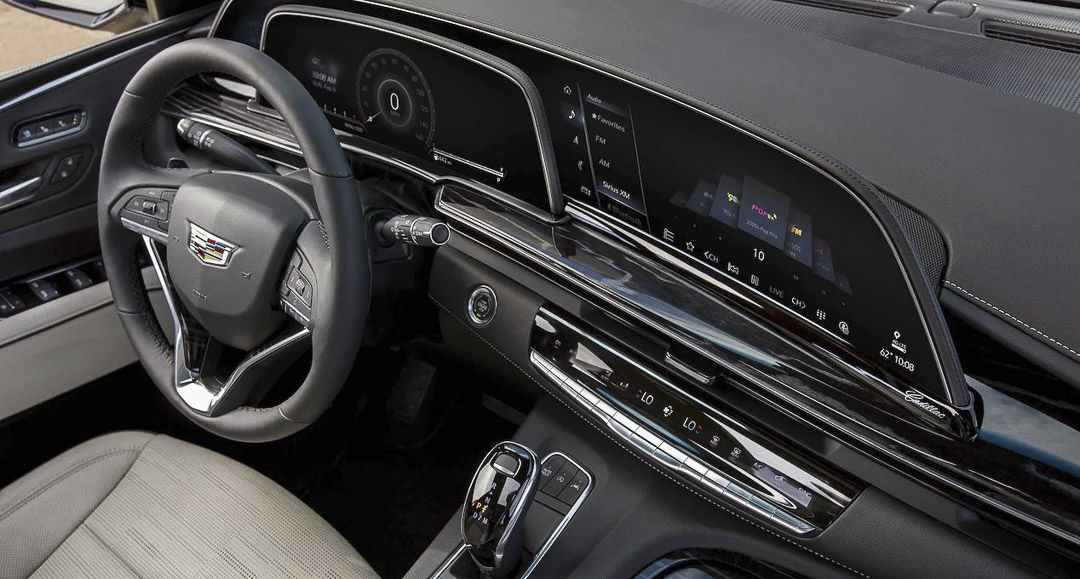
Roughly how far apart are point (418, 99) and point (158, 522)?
704 millimetres

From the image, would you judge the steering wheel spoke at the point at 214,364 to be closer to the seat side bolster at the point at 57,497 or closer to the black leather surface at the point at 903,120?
the seat side bolster at the point at 57,497

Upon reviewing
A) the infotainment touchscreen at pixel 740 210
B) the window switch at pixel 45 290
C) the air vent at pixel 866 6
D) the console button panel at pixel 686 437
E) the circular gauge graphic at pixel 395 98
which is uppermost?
the air vent at pixel 866 6

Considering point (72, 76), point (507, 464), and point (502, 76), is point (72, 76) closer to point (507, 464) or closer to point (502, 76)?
point (502, 76)

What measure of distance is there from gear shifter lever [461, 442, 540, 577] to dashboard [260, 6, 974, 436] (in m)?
0.32

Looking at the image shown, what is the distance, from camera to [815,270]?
0.89m

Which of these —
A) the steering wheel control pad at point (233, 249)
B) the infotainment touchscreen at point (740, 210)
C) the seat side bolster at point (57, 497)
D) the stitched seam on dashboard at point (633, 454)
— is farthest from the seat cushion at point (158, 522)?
the infotainment touchscreen at point (740, 210)

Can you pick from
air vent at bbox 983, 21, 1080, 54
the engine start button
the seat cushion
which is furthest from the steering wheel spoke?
air vent at bbox 983, 21, 1080, 54

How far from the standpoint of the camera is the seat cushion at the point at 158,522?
3.72 ft

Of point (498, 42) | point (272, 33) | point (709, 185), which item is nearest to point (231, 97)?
point (272, 33)

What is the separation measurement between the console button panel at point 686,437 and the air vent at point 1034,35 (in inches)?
26.7

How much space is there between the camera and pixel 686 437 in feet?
3.43

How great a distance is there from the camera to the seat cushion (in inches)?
44.6

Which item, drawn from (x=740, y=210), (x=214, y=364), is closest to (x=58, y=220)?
(x=214, y=364)

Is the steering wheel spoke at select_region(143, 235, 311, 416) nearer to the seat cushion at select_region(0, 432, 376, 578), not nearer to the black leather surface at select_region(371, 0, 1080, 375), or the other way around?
the seat cushion at select_region(0, 432, 376, 578)
